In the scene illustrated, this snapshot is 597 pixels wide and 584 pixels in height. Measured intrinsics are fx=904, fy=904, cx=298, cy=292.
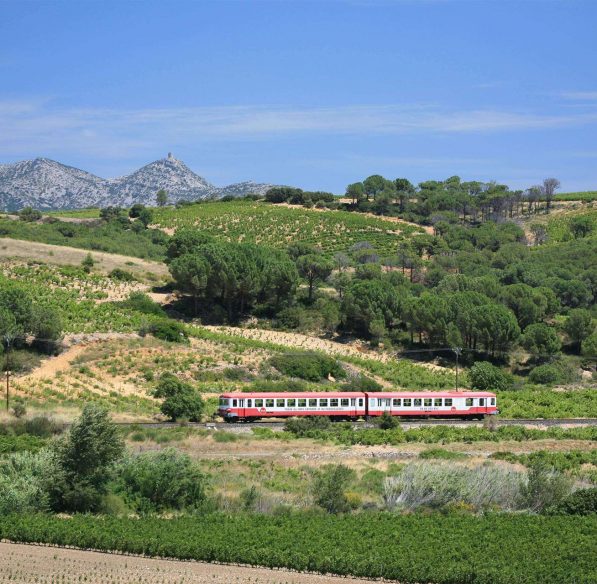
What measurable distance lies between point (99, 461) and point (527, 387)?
133ft

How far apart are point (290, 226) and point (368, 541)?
101745mm

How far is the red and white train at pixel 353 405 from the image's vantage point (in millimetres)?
46719

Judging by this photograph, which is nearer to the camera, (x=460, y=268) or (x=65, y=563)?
(x=65, y=563)

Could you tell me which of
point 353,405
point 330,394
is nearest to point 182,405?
point 330,394

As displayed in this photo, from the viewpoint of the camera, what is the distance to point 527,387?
209 feet

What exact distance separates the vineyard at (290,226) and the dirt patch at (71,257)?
1053 inches

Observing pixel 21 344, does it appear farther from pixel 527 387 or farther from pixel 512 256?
pixel 512 256

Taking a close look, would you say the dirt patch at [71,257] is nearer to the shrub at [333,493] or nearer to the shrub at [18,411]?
the shrub at [18,411]

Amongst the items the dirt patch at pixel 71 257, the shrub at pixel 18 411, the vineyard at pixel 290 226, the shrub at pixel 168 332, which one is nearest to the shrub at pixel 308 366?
the shrub at pixel 168 332

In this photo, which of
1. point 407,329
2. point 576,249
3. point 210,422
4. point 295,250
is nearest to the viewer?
point 210,422

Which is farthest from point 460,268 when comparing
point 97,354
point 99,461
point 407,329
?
point 99,461

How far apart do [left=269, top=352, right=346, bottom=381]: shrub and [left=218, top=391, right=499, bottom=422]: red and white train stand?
1310 centimetres

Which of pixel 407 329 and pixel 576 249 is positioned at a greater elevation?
pixel 576 249

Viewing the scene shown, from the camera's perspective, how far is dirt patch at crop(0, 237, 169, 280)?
3381 inches
